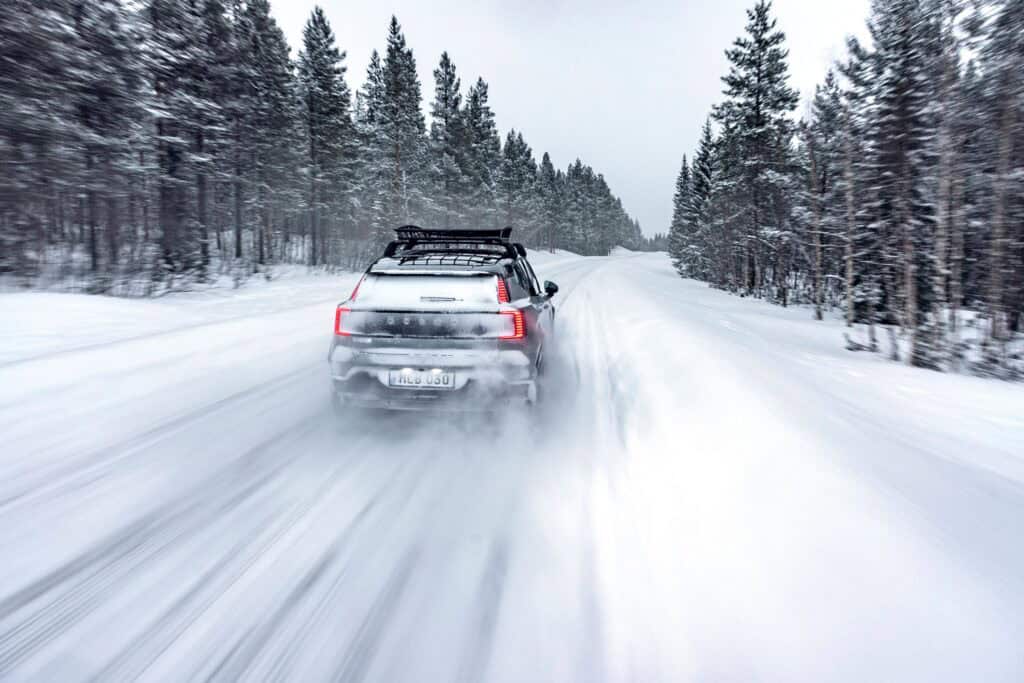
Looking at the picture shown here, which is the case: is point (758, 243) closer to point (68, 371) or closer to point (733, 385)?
point (733, 385)

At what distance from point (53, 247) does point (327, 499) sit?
54.5 feet

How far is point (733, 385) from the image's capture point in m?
5.56

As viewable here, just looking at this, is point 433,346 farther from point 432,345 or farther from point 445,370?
point 445,370

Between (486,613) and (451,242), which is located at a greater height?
(451,242)

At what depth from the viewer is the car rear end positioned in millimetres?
4309

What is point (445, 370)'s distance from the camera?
4.31 metres

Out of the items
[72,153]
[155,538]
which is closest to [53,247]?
[72,153]

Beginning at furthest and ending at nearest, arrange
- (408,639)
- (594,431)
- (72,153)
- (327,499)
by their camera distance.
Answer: (72,153) < (594,431) < (327,499) < (408,639)

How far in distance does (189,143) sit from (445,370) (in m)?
16.5

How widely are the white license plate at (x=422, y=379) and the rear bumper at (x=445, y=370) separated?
31mm

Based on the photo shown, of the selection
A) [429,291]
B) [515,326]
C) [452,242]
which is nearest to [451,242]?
[452,242]

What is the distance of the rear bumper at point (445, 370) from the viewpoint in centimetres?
430

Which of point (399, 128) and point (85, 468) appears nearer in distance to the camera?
point (85, 468)

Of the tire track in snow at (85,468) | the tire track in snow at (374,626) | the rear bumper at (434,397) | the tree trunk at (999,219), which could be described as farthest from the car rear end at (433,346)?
the tree trunk at (999,219)
